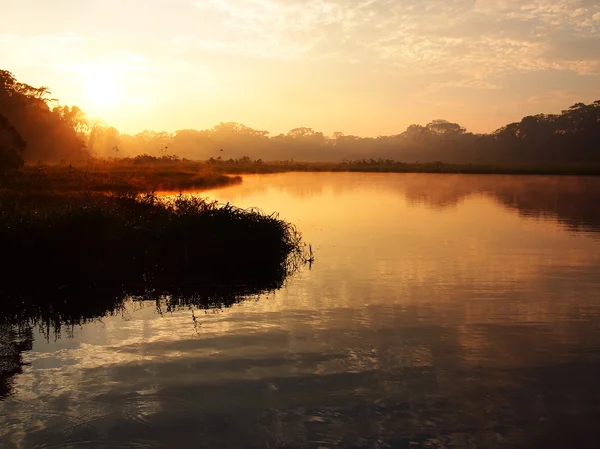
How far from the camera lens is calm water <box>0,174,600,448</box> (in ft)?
24.5

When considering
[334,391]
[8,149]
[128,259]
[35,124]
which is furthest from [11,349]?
[35,124]

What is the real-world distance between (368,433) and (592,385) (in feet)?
13.5

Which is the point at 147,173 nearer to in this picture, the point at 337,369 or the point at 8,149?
the point at 8,149

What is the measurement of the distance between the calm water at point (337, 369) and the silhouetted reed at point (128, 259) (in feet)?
3.91

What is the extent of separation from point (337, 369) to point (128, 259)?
9.57 m

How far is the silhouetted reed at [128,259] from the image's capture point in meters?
14.3

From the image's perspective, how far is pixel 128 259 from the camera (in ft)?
56.0

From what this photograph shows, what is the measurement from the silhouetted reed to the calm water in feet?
3.91

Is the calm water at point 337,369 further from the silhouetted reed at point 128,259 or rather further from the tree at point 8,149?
the tree at point 8,149

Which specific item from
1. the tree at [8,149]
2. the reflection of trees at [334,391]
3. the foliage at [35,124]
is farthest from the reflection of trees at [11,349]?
the foliage at [35,124]

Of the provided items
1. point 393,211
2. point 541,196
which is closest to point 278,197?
point 393,211

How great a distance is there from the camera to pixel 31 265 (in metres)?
15.5

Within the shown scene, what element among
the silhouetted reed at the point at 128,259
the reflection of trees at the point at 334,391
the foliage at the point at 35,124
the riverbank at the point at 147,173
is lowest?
the reflection of trees at the point at 334,391

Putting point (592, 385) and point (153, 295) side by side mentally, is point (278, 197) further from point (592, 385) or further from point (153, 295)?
point (592, 385)
